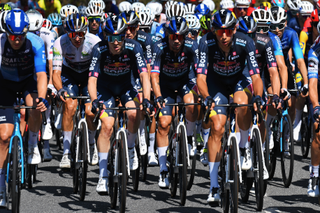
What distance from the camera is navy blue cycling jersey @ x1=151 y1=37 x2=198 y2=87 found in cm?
944

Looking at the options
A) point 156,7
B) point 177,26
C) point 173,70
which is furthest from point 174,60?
point 156,7

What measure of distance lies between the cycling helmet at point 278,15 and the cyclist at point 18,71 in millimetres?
3996

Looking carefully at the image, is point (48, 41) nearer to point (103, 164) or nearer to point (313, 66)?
point (103, 164)

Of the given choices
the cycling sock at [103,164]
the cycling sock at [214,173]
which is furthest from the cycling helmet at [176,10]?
the cycling sock at [214,173]

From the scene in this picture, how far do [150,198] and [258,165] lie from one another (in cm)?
175

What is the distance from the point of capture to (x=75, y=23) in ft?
31.1

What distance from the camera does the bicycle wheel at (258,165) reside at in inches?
307

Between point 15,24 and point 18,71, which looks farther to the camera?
point 18,71

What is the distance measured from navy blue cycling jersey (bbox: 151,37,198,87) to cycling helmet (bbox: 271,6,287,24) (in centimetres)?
168

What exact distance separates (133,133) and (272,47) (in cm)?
235

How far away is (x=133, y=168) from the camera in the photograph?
28.3 ft

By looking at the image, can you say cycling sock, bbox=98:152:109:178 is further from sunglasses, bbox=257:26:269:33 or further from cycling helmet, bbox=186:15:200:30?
cycling helmet, bbox=186:15:200:30

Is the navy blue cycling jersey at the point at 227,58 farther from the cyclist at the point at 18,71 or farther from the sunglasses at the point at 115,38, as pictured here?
the cyclist at the point at 18,71

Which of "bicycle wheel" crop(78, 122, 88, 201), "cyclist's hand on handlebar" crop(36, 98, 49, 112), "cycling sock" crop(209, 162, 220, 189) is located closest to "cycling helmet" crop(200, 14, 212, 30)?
"bicycle wheel" crop(78, 122, 88, 201)
